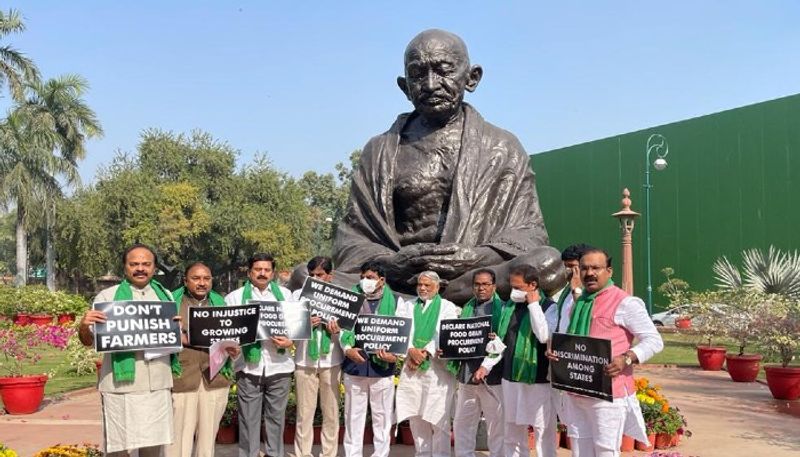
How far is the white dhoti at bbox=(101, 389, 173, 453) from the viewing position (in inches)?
161

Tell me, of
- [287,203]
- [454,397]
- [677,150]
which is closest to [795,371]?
[454,397]

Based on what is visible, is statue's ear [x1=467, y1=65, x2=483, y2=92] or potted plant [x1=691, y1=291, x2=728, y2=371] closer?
statue's ear [x1=467, y1=65, x2=483, y2=92]

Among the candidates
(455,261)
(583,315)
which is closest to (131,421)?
(583,315)

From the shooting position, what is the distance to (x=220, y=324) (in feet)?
15.0

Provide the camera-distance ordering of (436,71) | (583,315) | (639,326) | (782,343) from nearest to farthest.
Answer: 1. (639,326)
2. (583,315)
3. (436,71)
4. (782,343)

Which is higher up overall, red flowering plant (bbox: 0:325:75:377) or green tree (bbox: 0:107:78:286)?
green tree (bbox: 0:107:78:286)

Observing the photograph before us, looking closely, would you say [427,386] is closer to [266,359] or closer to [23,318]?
[266,359]

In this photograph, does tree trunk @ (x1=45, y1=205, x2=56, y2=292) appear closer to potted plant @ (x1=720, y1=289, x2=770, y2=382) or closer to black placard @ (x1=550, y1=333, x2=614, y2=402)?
potted plant @ (x1=720, y1=289, x2=770, y2=382)

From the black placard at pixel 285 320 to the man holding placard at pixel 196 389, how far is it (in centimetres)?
36

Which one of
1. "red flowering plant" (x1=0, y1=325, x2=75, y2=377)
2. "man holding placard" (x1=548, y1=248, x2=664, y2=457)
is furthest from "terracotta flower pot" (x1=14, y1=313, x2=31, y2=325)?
"man holding placard" (x1=548, y1=248, x2=664, y2=457)

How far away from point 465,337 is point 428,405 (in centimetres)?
57

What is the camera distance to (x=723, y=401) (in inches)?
356

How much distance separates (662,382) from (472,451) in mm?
6560

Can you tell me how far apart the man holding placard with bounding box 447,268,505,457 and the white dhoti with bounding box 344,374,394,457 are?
455 mm
